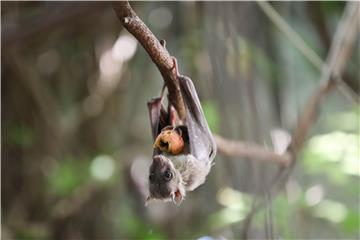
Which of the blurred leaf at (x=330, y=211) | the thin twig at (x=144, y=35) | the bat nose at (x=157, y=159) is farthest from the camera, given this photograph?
the blurred leaf at (x=330, y=211)

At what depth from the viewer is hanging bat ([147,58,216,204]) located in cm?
119

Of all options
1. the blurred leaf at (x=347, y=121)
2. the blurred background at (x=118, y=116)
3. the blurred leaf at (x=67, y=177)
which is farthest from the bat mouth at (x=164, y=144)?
the blurred leaf at (x=67, y=177)

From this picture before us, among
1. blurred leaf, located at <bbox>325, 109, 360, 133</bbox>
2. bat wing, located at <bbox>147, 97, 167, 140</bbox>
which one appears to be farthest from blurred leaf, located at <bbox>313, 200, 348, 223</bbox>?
bat wing, located at <bbox>147, 97, 167, 140</bbox>

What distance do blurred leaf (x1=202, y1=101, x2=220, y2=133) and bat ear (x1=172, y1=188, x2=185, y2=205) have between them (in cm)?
139

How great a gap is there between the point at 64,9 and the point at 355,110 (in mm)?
1182

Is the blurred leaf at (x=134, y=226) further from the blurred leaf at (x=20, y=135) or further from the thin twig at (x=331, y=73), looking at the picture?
the thin twig at (x=331, y=73)

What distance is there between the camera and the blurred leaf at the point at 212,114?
2.67 metres

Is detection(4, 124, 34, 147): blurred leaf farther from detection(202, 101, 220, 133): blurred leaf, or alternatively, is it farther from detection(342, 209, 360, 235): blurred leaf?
detection(342, 209, 360, 235): blurred leaf

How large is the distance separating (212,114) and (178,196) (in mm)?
1465

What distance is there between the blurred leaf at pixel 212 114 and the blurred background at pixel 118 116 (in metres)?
0.02


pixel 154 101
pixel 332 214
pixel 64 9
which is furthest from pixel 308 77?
pixel 154 101

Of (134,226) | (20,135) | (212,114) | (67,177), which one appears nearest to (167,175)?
(212,114)

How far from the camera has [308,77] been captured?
3896 millimetres

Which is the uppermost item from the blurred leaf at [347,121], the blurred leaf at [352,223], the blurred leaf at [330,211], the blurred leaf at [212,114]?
the blurred leaf at [212,114]
